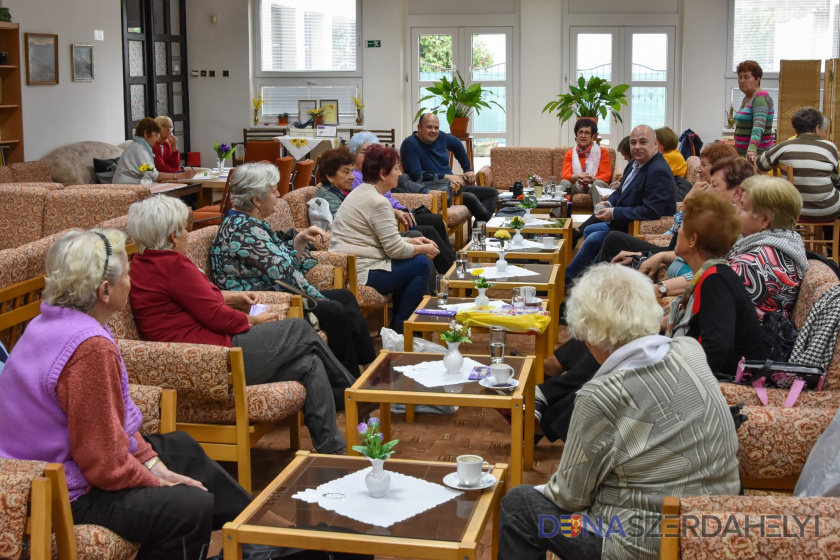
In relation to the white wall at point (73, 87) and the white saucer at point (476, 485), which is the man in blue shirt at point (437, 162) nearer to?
the white wall at point (73, 87)

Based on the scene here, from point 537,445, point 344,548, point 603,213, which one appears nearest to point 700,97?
point 603,213

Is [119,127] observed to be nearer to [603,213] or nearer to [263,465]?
[603,213]

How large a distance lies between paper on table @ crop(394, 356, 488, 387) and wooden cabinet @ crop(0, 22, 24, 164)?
714 centimetres

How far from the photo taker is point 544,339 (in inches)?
187

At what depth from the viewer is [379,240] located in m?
5.65

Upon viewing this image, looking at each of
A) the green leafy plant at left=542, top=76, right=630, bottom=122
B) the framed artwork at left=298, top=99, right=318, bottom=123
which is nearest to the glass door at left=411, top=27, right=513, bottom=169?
the framed artwork at left=298, top=99, right=318, bottom=123

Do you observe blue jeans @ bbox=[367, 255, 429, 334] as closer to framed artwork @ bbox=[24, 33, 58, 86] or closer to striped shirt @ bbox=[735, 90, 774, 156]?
striped shirt @ bbox=[735, 90, 774, 156]

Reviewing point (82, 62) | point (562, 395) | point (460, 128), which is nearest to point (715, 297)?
point (562, 395)

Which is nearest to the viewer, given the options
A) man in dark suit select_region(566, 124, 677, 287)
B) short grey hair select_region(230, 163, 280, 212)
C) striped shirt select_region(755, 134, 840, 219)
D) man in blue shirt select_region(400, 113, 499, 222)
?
short grey hair select_region(230, 163, 280, 212)

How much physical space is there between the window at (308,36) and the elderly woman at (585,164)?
576cm

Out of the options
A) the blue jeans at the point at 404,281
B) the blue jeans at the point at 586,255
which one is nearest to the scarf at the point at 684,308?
the blue jeans at the point at 404,281

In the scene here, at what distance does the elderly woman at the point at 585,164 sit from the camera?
9.19 m

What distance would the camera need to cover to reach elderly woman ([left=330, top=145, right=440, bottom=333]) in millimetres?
5570

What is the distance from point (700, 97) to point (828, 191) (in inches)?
254
